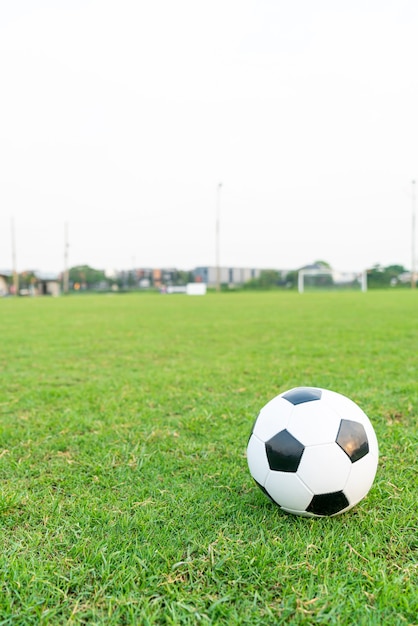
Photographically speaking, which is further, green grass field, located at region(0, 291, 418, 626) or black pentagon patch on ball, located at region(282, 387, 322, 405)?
black pentagon patch on ball, located at region(282, 387, 322, 405)

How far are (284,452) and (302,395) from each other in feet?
0.97

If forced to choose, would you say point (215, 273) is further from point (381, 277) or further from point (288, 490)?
point (288, 490)

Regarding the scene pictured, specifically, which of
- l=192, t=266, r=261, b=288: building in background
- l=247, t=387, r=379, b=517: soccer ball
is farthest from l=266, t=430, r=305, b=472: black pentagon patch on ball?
l=192, t=266, r=261, b=288: building in background

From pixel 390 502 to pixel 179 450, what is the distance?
1.15 meters

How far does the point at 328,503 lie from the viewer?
1.57 m

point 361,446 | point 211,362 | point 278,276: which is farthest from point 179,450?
point 278,276

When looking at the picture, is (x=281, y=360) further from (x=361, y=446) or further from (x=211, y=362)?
(x=361, y=446)

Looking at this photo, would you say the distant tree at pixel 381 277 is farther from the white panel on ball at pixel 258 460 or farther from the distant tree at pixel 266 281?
the white panel on ball at pixel 258 460

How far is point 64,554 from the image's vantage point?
4.71 ft

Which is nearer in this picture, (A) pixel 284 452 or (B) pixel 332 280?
(A) pixel 284 452

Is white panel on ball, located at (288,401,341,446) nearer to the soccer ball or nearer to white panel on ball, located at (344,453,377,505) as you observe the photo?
the soccer ball

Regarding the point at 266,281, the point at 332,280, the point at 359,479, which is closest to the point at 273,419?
the point at 359,479

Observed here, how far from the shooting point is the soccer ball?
5.11 feet

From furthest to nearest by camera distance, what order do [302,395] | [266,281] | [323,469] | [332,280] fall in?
[266,281] < [332,280] < [302,395] < [323,469]
